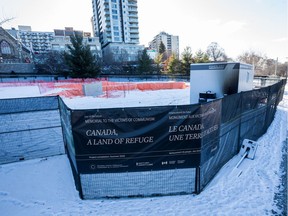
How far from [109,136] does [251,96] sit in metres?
5.70

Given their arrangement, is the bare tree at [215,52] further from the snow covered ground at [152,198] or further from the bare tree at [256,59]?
the snow covered ground at [152,198]

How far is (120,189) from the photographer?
3.90 m

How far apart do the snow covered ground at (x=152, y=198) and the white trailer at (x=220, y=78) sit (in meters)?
3.98

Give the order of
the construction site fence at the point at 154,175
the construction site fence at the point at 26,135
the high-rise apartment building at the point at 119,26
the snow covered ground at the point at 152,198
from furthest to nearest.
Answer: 1. the high-rise apartment building at the point at 119,26
2. the construction site fence at the point at 26,135
3. the construction site fence at the point at 154,175
4. the snow covered ground at the point at 152,198

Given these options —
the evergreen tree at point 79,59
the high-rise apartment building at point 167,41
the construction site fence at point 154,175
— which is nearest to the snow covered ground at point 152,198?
the construction site fence at point 154,175

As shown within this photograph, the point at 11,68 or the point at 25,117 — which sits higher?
the point at 11,68

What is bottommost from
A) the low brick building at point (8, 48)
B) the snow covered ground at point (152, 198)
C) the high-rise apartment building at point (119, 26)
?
the snow covered ground at point (152, 198)

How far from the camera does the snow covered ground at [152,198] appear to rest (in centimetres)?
346

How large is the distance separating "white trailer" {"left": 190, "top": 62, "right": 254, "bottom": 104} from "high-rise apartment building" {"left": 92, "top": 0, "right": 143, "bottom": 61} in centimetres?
6827

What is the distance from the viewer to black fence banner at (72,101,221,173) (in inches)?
139

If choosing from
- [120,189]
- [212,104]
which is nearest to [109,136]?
[120,189]

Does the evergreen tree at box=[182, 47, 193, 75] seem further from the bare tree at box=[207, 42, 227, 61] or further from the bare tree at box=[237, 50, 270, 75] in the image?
the bare tree at box=[207, 42, 227, 61]

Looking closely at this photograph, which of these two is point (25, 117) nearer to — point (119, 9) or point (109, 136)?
point (109, 136)

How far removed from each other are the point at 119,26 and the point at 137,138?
88.2m
